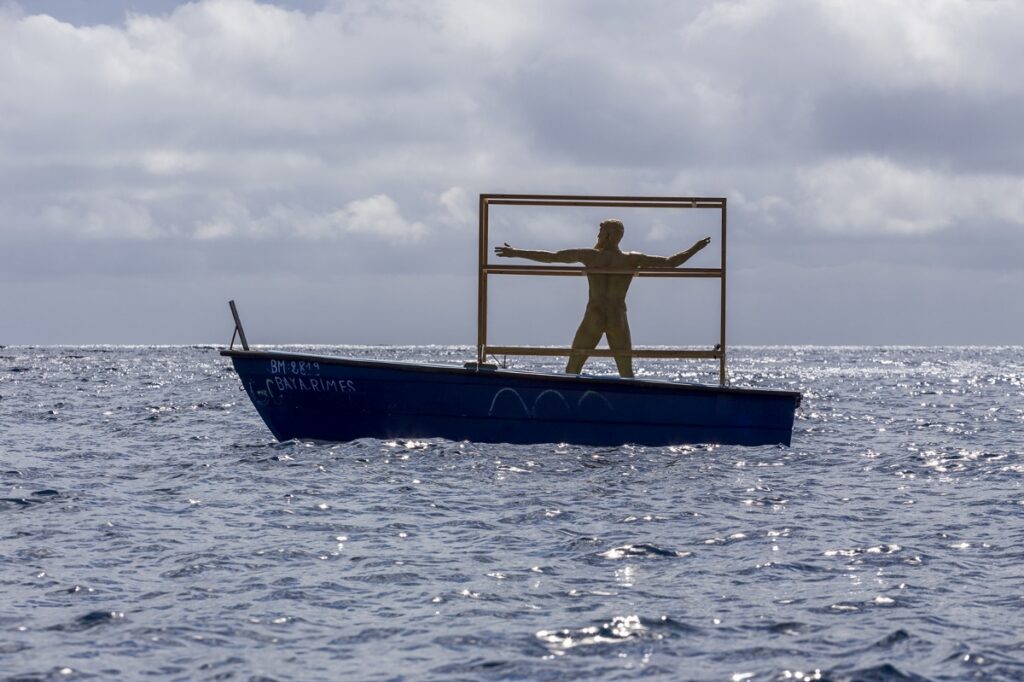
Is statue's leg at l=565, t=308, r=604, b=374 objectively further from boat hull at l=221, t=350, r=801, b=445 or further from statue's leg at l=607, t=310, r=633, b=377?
boat hull at l=221, t=350, r=801, b=445

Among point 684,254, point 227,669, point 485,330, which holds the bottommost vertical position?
point 227,669

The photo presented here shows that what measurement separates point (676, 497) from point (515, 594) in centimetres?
399

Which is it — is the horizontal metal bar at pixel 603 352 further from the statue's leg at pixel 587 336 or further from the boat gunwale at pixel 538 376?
the boat gunwale at pixel 538 376

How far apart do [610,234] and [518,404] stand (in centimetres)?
227

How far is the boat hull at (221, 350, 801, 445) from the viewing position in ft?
44.1

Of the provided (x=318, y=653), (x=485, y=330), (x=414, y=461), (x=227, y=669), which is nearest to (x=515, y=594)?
(x=318, y=653)

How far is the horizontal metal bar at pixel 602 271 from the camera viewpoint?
551 inches

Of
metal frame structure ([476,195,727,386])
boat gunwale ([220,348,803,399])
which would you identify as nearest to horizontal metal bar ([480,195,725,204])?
metal frame structure ([476,195,727,386])

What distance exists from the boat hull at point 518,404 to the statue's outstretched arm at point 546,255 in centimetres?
134

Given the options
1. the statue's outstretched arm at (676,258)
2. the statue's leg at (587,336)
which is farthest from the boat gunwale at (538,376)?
the statue's outstretched arm at (676,258)

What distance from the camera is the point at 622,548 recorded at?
28.6ft

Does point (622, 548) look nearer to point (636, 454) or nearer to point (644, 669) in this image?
point (644, 669)

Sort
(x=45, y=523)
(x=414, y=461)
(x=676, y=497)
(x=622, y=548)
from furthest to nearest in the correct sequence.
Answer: (x=414, y=461), (x=676, y=497), (x=45, y=523), (x=622, y=548)

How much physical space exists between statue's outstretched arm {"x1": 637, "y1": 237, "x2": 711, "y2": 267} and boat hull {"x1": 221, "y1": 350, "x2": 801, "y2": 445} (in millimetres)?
1410
